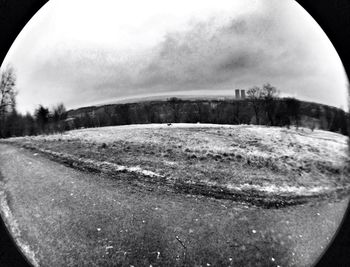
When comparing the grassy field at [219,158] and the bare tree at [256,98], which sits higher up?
the bare tree at [256,98]

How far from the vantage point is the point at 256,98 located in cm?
157

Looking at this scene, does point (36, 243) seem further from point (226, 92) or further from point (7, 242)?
point (226, 92)

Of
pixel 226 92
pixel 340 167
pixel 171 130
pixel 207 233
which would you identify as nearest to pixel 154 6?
pixel 226 92

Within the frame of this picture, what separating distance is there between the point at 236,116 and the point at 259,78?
34 cm

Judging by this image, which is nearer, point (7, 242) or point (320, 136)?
point (320, 136)

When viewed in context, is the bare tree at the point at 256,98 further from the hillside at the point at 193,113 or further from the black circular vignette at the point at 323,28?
the black circular vignette at the point at 323,28

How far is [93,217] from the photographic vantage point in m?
1.54

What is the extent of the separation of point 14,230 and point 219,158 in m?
1.80

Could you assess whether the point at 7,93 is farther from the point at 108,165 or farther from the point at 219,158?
the point at 219,158

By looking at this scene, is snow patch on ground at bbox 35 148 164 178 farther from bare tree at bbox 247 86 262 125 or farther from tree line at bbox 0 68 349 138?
bare tree at bbox 247 86 262 125

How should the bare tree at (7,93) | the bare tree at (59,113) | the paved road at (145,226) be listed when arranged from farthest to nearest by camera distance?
the bare tree at (7,93)
the bare tree at (59,113)
the paved road at (145,226)

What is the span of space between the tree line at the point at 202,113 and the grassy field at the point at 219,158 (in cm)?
6

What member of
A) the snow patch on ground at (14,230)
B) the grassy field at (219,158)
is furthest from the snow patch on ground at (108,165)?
the snow patch on ground at (14,230)

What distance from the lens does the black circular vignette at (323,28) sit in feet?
5.84
